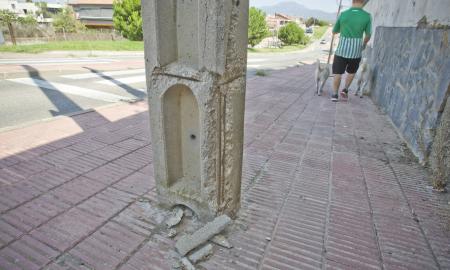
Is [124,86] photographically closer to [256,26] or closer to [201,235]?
[201,235]

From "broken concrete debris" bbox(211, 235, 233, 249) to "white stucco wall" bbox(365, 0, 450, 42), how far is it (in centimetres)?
364

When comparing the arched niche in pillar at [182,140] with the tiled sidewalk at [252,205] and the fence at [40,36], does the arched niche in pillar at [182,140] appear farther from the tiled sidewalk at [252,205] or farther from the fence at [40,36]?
the fence at [40,36]

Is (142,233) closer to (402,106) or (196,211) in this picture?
(196,211)

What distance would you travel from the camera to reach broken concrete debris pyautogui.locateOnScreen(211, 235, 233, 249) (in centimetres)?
200

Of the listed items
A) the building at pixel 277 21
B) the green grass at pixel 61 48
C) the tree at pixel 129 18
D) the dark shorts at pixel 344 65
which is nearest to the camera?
the dark shorts at pixel 344 65

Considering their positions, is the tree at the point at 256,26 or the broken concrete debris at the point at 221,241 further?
the tree at the point at 256,26

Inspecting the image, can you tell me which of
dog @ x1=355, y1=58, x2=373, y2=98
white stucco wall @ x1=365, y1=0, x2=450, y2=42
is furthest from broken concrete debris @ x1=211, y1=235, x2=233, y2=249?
dog @ x1=355, y1=58, x2=373, y2=98

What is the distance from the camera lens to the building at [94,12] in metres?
52.9

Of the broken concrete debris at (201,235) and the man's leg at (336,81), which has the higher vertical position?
the man's leg at (336,81)

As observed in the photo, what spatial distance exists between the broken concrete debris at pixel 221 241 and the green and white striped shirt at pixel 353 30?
5.42 meters

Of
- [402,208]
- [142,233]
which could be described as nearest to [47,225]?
[142,233]

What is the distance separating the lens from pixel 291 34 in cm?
4612

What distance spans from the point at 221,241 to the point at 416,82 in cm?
371

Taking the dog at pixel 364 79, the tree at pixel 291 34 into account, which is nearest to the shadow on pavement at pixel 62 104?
the dog at pixel 364 79
